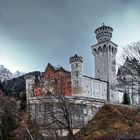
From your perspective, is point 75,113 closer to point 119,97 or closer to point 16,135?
point 16,135

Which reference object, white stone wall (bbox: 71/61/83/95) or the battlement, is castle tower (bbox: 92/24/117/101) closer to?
the battlement

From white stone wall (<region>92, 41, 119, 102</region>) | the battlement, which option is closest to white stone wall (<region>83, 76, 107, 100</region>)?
the battlement

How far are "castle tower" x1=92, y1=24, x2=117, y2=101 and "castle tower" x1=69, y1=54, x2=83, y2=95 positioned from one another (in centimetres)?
1638

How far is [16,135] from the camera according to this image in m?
34.1

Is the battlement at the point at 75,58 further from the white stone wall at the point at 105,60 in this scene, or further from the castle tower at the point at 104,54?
the castle tower at the point at 104,54

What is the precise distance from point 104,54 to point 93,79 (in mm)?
13378

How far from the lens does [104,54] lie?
8388 cm

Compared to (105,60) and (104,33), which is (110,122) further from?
(104,33)

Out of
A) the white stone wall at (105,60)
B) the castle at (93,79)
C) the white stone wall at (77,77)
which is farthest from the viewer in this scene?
the white stone wall at (105,60)

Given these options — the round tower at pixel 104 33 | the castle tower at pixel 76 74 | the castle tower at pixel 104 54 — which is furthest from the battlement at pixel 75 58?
the round tower at pixel 104 33

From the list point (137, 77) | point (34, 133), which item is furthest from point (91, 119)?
point (34, 133)

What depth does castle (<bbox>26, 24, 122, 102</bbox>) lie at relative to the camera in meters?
60.9

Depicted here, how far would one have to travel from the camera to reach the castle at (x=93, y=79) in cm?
6086

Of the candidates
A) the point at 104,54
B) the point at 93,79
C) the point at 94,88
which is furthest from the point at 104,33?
the point at 94,88
